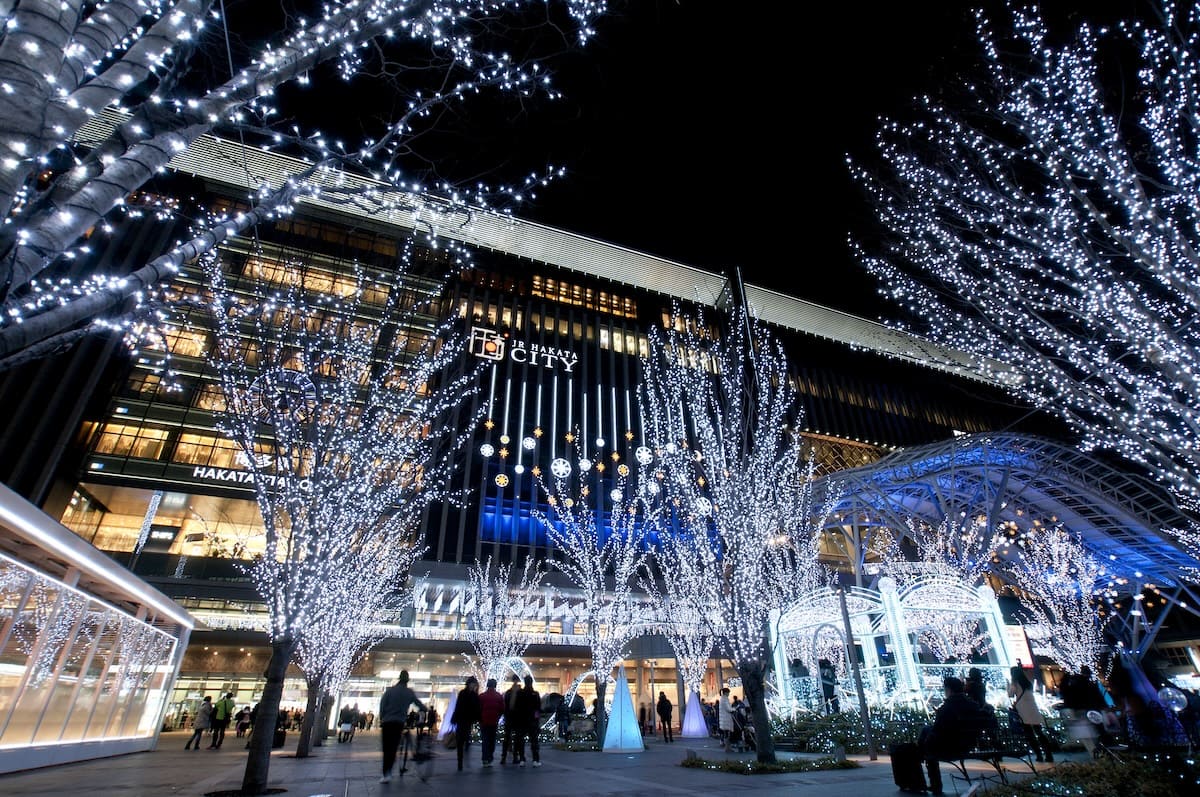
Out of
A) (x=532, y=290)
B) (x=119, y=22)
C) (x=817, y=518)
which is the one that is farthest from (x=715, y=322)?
(x=119, y=22)

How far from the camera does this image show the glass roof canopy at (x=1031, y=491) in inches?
814

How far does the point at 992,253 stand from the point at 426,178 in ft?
30.7

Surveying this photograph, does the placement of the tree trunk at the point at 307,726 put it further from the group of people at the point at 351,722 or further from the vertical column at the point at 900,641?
the vertical column at the point at 900,641

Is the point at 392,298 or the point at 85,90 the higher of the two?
the point at 392,298

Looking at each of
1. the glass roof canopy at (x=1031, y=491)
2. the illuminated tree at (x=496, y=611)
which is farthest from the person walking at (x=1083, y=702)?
the illuminated tree at (x=496, y=611)

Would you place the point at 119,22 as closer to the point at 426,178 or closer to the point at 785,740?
the point at 426,178

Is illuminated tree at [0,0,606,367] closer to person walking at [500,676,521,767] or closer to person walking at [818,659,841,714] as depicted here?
person walking at [500,676,521,767]

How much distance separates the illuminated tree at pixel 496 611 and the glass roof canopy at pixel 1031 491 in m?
15.7

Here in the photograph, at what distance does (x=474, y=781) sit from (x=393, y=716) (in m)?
1.53

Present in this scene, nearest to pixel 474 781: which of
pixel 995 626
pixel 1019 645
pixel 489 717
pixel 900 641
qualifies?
pixel 489 717

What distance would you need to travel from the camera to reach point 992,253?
30.8 feet

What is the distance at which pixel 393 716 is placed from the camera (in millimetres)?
7883

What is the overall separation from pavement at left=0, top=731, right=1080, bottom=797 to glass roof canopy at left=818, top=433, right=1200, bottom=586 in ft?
45.4

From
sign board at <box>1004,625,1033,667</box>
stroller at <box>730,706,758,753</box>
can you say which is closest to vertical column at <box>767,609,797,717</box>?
stroller at <box>730,706,758,753</box>
